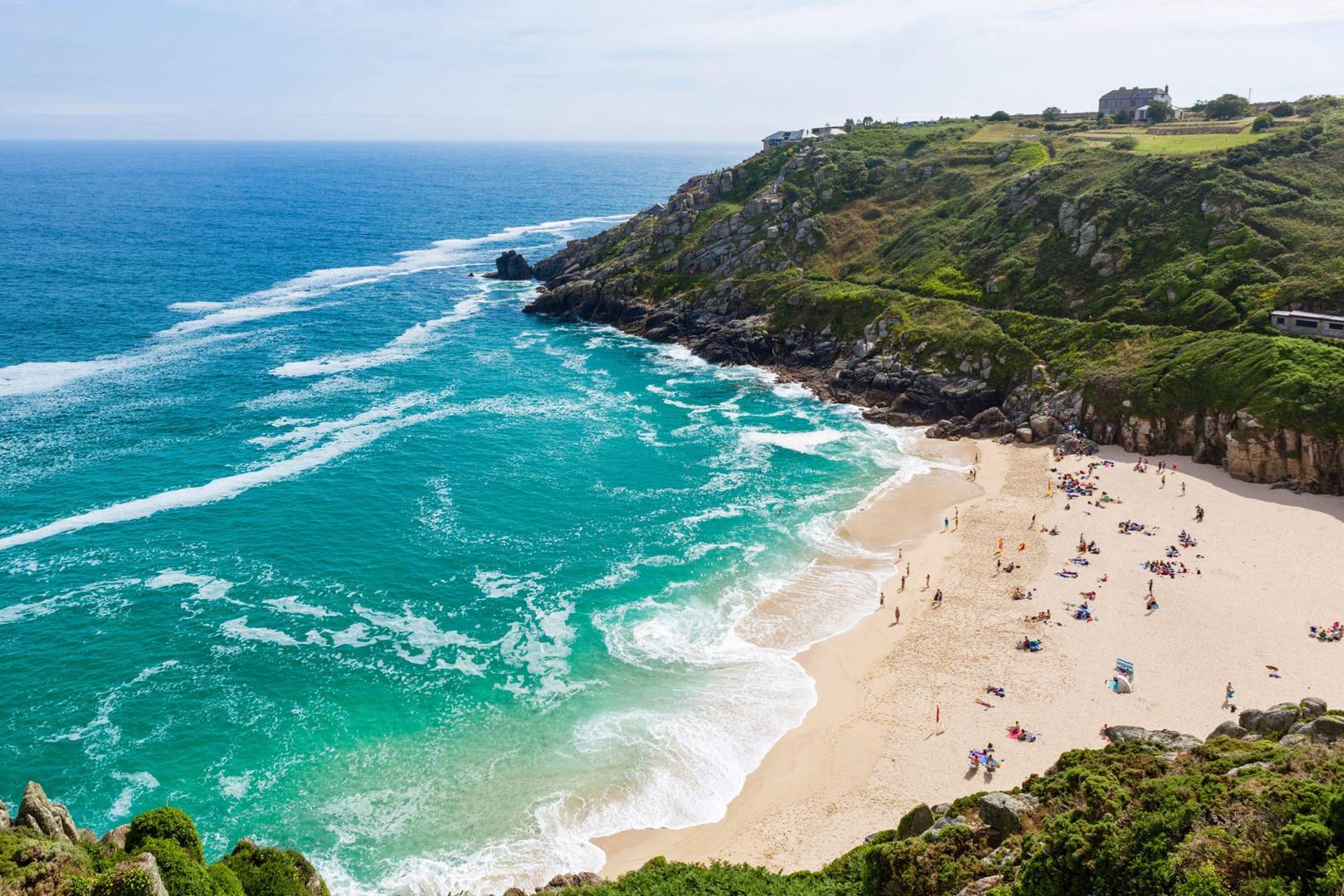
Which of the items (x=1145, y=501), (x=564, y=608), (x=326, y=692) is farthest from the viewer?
(x=1145, y=501)

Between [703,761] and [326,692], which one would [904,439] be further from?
[326,692]

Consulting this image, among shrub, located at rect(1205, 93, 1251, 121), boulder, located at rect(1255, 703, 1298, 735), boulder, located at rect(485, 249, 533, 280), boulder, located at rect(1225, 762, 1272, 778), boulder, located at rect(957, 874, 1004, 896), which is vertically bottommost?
boulder, located at rect(957, 874, 1004, 896)

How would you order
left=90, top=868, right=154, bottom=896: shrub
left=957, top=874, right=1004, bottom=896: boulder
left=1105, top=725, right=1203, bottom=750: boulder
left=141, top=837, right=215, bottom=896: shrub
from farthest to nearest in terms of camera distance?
left=1105, top=725, right=1203, bottom=750: boulder, left=957, top=874, right=1004, bottom=896: boulder, left=141, top=837, right=215, bottom=896: shrub, left=90, top=868, right=154, bottom=896: shrub

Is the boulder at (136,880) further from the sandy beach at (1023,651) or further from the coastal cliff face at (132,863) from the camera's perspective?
the sandy beach at (1023,651)

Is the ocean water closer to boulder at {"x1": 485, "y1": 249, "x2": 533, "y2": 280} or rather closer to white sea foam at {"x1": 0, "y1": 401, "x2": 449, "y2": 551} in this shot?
white sea foam at {"x1": 0, "y1": 401, "x2": 449, "y2": 551}

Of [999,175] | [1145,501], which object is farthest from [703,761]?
[999,175]

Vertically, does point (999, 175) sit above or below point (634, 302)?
above

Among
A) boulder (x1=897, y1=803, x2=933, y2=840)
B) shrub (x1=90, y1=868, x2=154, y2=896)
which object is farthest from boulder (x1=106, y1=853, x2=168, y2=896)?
boulder (x1=897, y1=803, x2=933, y2=840)
